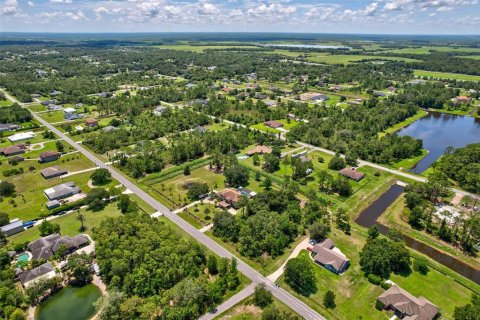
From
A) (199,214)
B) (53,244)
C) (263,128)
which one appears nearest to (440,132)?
(263,128)

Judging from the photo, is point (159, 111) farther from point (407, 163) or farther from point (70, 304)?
point (70, 304)

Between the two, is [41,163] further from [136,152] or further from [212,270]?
[212,270]

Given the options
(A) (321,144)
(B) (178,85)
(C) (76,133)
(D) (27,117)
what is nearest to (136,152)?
(C) (76,133)

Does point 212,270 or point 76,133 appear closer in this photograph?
point 212,270

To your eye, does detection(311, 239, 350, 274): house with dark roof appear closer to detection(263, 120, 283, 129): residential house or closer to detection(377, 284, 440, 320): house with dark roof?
detection(377, 284, 440, 320): house with dark roof

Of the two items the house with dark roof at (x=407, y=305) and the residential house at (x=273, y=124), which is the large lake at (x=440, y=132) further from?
the house with dark roof at (x=407, y=305)

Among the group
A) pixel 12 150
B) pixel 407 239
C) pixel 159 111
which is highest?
pixel 159 111
